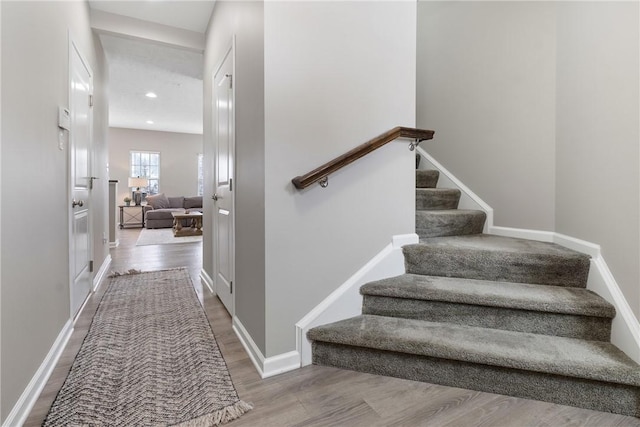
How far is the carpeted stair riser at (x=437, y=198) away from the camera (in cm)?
254

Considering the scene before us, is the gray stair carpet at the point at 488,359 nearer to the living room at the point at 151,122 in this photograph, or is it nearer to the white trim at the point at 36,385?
the white trim at the point at 36,385

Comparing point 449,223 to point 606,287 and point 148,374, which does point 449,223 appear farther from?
point 148,374

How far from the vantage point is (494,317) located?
5.13 feet

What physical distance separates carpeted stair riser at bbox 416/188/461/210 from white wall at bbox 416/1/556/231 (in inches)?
6.5

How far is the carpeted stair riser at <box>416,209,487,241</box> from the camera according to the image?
2234 mm

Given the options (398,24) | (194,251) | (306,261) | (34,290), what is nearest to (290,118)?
(306,261)

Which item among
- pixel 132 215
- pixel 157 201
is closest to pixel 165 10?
pixel 157 201

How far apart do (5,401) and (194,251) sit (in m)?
3.70

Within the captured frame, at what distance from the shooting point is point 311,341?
1.59 meters

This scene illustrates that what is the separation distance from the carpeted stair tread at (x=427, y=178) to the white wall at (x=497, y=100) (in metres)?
0.13

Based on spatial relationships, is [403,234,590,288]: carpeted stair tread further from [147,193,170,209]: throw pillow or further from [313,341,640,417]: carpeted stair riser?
[147,193,170,209]: throw pillow

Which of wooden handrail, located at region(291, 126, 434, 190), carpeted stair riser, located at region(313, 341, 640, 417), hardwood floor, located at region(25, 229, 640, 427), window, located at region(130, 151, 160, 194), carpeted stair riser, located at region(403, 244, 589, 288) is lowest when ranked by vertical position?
hardwood floor, located at region(25, 229, 640, 427)

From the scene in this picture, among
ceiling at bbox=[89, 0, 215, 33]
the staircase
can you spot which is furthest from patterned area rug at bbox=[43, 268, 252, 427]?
ceiling at bbox=[89, 0, 215, 33]

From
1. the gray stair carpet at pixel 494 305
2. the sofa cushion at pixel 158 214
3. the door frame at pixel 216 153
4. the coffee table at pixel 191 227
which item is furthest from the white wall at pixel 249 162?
the sofa cushion at pixel 158 214
